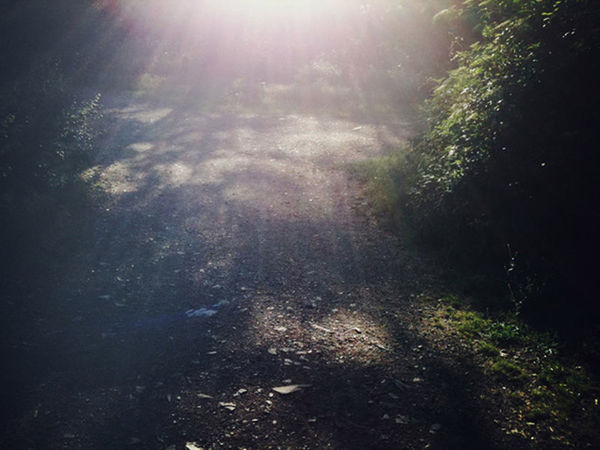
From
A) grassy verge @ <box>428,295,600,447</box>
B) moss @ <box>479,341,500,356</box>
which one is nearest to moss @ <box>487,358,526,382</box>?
grassy verge @ <box>428,295,600,447</box>

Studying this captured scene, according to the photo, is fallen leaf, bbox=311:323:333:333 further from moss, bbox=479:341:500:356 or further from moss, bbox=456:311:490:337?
moss, bbox=479:341:500:356

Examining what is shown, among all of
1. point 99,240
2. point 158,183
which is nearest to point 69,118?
point 158,183

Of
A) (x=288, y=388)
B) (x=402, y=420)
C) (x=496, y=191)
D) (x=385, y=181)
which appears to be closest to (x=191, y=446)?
(x=288, y=388)

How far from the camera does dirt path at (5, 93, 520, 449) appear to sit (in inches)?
145

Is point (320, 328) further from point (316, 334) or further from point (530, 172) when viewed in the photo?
point (530, 172)

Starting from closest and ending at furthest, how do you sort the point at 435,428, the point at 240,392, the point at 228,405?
the point at 435,428
the point at 228,405
the point at 240,392

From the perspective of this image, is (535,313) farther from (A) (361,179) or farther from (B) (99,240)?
(B) (99,240)

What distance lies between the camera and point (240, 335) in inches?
188

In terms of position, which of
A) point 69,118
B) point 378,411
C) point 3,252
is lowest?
point 378,411

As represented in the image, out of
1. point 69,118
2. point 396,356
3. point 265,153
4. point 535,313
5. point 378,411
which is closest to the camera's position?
point 378,411

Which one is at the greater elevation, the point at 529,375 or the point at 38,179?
the point at 38,179

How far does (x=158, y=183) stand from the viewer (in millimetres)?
8719

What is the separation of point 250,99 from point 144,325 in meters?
12.6

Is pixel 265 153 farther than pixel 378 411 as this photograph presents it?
Yes
